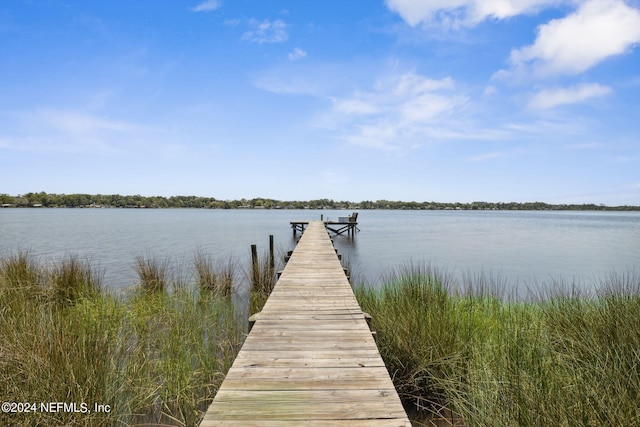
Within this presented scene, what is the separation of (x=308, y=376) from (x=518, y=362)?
6.55 feet

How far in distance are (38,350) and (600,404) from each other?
179 inches

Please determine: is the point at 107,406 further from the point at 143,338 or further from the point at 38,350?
the point at 143,338

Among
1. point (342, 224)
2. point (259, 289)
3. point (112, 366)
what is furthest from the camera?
point (342, 224)

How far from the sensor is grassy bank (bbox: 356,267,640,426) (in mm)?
2258

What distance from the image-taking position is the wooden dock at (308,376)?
2.02m

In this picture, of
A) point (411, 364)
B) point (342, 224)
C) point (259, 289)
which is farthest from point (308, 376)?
point (342, 224)

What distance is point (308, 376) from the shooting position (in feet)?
8.29

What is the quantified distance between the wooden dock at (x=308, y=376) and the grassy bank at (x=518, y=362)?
781 mm

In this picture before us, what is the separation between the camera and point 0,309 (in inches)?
174

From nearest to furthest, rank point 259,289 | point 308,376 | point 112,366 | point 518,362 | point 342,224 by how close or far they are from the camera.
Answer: point 308,376 < point 518,362 < point 112,366 < point 259,289 < point 342,224

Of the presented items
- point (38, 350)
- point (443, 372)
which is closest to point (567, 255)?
point (443, 372)

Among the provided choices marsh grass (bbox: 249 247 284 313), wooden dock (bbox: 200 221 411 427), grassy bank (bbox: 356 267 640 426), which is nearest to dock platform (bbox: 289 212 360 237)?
marsh grass (bbox: 249 247 284 313)

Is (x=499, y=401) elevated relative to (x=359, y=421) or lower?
lower

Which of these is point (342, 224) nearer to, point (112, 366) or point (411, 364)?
point (411, 364)
